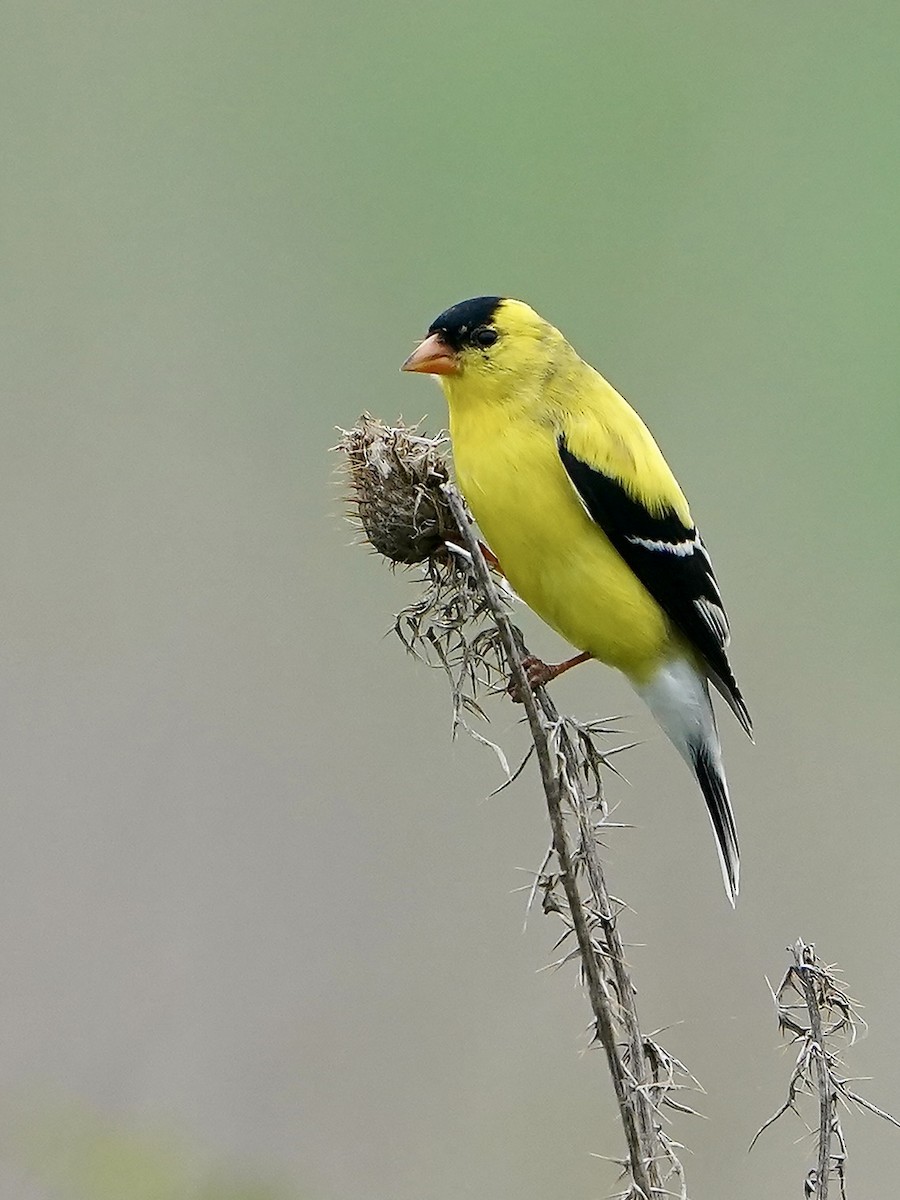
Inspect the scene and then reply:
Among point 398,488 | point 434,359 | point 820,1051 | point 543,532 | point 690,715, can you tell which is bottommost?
point 820,1051

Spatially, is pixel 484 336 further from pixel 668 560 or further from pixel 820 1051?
pixel 820 1051

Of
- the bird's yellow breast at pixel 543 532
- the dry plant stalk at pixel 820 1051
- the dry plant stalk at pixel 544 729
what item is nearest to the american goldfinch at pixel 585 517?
the bird's yellow breast at pixel 543 532

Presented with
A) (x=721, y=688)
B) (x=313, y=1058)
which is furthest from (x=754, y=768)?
(x=313, y=1058)

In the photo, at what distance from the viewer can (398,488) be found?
1.58 m

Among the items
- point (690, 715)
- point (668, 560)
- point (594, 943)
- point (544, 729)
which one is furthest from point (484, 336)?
point (594, 943)

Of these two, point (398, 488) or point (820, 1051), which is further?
point (398, 488)

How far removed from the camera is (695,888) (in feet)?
9.53

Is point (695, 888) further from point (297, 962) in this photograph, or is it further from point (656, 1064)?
point (656, 1064)

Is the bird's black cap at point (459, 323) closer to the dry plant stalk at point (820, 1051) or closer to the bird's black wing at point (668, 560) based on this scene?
the bird's black wing at point (668, 560)

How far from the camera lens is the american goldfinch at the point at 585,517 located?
7.07 feet

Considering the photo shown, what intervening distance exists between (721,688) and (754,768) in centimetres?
111

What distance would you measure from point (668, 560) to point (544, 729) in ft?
3.33

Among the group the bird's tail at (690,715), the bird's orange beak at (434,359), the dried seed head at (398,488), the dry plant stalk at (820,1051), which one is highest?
the bird's orange beak at (434,359)

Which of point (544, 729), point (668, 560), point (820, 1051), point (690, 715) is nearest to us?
point (820, 1051)
